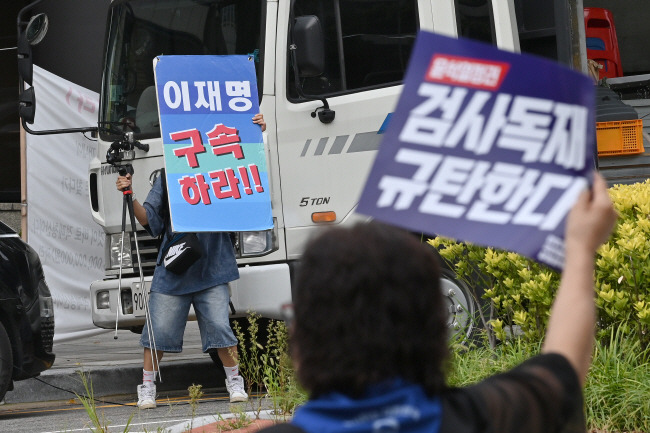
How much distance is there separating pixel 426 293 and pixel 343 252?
135mm

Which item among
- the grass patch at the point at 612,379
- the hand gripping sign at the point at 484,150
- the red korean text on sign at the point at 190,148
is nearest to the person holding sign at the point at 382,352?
the hand gripping sign at the point at 484,150

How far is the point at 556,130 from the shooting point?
1762 mm

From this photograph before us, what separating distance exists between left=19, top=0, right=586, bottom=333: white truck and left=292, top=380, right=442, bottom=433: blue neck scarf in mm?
5438

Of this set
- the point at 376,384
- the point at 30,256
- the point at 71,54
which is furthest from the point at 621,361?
the point at 71,54

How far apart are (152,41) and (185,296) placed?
1.88 metres

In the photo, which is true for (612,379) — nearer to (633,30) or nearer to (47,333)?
(47,333)

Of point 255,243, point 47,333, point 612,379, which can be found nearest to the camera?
point 612,379

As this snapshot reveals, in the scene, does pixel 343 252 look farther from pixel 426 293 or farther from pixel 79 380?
pixel 79 380

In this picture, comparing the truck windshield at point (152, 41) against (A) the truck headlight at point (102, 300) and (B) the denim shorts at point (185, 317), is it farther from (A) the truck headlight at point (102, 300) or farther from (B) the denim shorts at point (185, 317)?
(B) the denim shorts at point (185, 317)

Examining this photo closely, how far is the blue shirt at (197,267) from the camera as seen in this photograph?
6.95 metres

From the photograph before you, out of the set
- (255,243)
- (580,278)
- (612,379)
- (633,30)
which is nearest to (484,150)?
(580,278)

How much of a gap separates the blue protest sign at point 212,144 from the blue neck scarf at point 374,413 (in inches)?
208

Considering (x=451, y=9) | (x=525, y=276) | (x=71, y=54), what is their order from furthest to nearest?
(x=71, y=54) < (x=451, y=9) < (x=525, y=276)

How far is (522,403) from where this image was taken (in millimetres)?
1608
